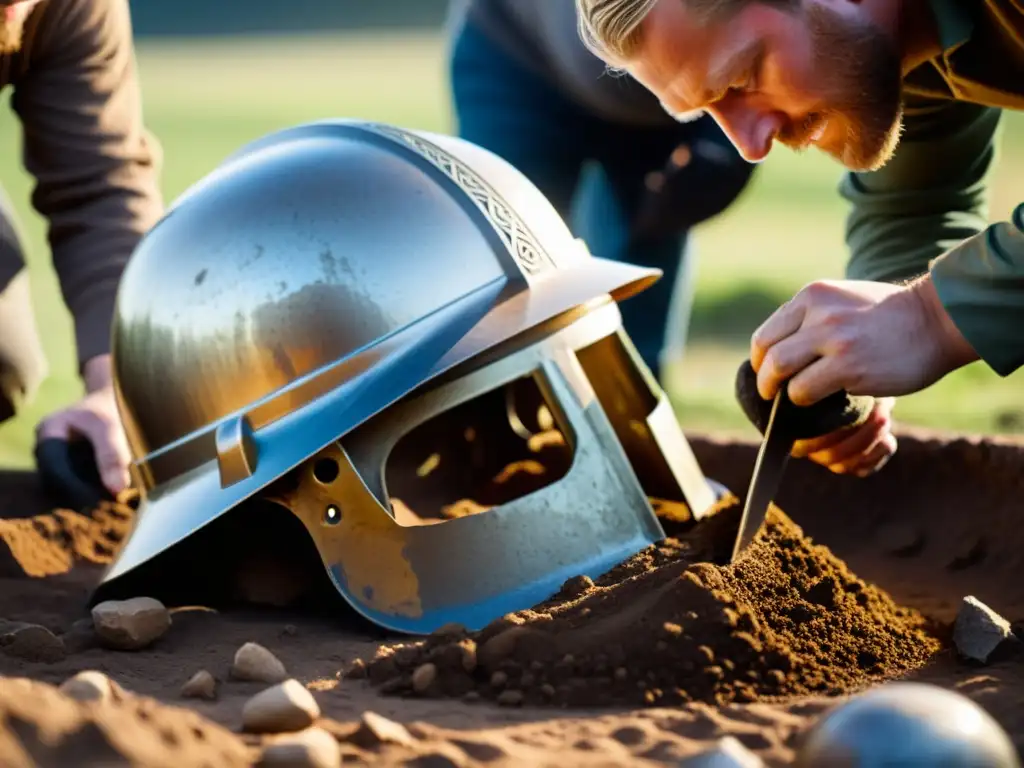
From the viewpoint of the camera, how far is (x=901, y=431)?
442cm

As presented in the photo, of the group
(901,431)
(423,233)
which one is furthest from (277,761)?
(901,431)

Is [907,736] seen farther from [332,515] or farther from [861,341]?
[332,515]

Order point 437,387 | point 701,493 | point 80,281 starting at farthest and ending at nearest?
point 80,281 → point 701,493 → point 437,387

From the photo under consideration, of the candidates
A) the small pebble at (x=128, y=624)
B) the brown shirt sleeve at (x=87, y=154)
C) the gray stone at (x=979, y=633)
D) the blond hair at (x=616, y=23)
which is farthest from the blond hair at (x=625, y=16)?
the brown shirt sleeve at (x=87, y=154)

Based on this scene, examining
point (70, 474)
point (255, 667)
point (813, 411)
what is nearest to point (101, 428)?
point (70, 474)

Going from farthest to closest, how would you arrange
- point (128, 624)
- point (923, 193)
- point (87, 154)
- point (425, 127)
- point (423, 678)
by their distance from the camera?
point (425, 127) → point (87, 154) → point (923, 193) → point (128, 624) → point (423, 678)

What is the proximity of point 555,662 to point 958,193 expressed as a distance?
213 centimetres

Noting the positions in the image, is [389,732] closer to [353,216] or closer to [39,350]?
[353,216]

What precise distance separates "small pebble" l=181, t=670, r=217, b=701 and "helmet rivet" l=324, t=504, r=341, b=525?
1.78 feet

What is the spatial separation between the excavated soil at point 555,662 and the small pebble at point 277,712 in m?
0.05

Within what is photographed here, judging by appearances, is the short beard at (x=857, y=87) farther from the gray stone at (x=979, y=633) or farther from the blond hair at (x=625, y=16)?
the gray stone at (x=979, y=633)

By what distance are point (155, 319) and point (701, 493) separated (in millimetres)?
1319

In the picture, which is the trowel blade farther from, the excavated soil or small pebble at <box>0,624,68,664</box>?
small pebble at <box>0,624,68,664</box>

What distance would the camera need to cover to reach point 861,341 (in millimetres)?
2789
